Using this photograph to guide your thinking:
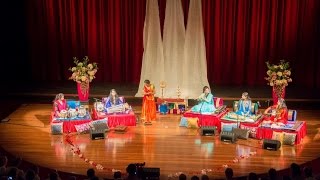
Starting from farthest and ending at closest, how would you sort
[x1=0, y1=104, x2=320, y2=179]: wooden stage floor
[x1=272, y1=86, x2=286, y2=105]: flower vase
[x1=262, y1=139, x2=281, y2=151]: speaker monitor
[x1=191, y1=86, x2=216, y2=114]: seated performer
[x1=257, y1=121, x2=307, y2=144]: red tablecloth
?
[x1=272, y1=86, x2=286, y2=105]: flower vase < [x1=191, y1=86, x2=216, y2=114]: seated performer < [x1=257, y1=121, x2=307, y2=144]: red tablecloth < [x1=262, y1=139, x2=281, y2=151]: speaker monitor < [x1=0, y1=104, x2=320, y2=179]: wooden stage floor

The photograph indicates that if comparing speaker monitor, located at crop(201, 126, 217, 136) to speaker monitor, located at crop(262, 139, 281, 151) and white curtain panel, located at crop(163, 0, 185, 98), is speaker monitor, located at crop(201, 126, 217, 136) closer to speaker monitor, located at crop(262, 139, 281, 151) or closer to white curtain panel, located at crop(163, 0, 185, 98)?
speaker monitor, located at crop(262, 139, 281, 151)

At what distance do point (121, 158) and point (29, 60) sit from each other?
7510 mm

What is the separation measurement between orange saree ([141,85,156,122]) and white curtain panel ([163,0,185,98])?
1744 millimetres

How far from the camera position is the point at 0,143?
12.7m

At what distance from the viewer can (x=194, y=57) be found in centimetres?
1596

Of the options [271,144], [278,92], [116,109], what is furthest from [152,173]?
[278,92]

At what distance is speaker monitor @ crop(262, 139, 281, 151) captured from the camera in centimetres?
1217

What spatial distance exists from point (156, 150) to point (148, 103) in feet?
7.51

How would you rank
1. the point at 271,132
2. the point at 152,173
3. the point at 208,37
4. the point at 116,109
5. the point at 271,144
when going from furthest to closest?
the point at 208,37 → the point at 116,109 → the point at 271,132 → the point at 271,144 → the point at 152,173

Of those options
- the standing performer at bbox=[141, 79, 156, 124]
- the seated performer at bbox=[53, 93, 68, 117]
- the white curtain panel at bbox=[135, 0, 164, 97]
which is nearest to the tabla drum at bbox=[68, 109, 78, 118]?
the seated performer at bbox=[53, 93, 68, 117]

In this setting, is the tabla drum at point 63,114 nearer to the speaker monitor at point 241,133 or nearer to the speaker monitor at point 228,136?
the speaker monitor at point 228,136

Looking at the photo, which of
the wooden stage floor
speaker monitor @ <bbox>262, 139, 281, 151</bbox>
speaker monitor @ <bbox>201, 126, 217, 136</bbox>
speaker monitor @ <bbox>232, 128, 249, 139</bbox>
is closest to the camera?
the wooden stage floor

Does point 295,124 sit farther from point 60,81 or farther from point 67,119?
point 60,81

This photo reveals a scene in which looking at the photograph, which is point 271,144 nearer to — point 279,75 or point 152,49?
point 279,75
